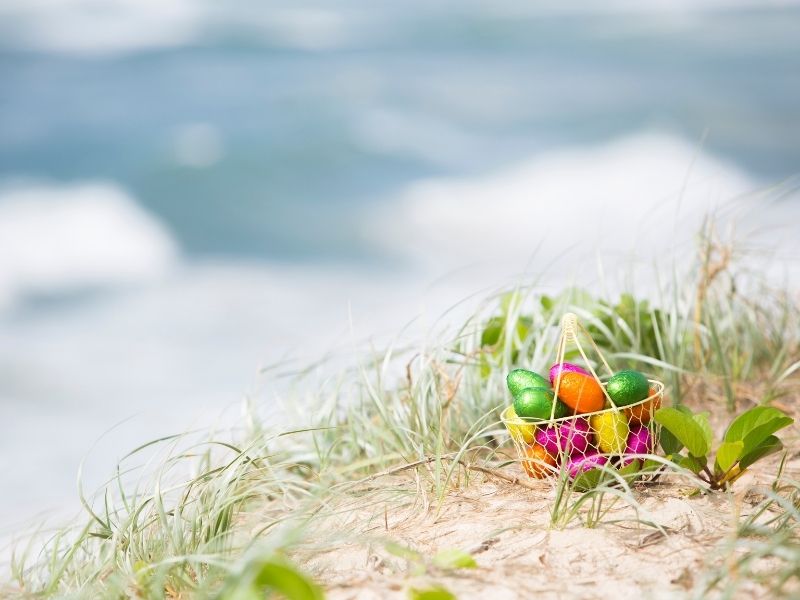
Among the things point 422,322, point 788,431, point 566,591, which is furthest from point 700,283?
point 566,591

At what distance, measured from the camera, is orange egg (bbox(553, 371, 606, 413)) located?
1.89 meters

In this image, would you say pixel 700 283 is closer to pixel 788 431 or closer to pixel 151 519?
pixel 788 431

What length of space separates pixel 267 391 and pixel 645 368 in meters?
1.22

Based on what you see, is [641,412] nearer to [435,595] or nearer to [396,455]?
[396,455]

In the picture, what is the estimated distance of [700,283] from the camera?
2.85m

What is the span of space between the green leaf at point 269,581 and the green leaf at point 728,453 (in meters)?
0.99

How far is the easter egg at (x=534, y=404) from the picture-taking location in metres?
1.88

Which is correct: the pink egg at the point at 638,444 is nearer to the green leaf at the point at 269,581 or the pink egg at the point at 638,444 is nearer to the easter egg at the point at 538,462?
the easter egg at the point at 538,462

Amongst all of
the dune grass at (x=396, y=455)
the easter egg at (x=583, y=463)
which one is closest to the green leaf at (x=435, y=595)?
the dune grass at (x=396, y=455)

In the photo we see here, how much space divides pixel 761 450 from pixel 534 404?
49cm

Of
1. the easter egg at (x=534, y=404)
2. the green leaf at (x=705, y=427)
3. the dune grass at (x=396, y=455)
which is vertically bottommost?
the dune grass at (x=396, y=455)

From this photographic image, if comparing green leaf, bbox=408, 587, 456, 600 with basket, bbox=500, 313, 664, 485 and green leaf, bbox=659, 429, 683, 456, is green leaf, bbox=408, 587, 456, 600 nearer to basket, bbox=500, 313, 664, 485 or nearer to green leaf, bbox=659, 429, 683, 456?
basket, bbox=500, 313, 664, 485

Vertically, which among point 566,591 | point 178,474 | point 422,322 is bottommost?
point 178,474

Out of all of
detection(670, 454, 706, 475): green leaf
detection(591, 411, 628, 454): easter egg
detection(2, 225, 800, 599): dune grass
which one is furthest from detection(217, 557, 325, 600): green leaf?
detection(670, 454, 706, 475): green leaf
